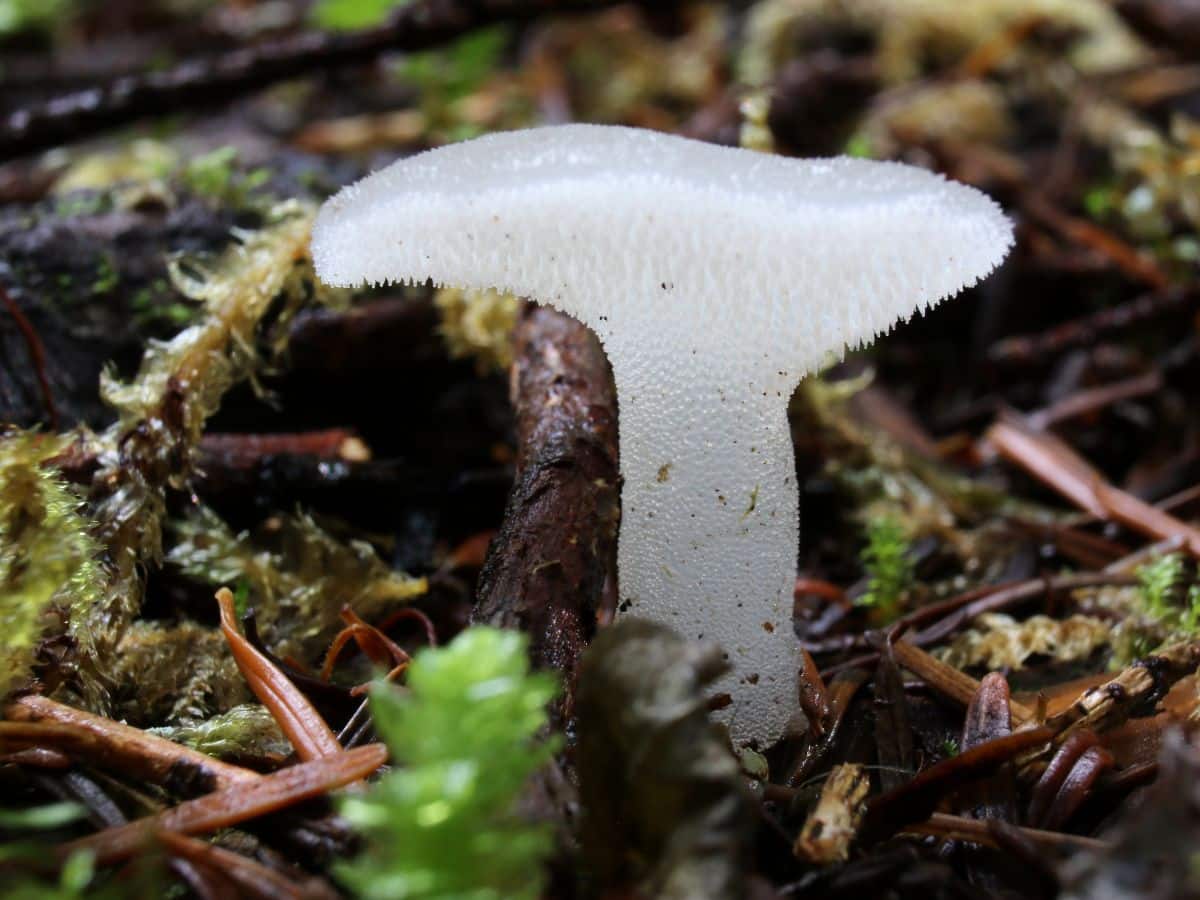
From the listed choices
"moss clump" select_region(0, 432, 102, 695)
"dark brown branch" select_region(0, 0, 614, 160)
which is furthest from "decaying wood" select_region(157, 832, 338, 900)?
"dark brown branch" select_region(0, 0, 614, 160)

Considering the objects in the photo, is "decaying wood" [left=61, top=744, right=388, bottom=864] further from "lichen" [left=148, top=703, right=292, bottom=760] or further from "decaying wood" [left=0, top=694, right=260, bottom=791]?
"lichen" [left=148, top=703, right=292, bottom=760]

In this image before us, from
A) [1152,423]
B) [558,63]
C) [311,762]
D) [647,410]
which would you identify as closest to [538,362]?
[647,410]

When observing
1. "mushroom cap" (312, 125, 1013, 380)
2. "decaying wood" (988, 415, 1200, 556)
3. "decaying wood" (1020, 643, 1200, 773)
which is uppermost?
"mushroom cap" (312, 125, 1013, 380)

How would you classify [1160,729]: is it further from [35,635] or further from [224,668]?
[35,635]

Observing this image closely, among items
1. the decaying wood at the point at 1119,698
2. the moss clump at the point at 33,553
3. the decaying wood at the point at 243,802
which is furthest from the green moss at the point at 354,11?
the decaying wood at the point at 1119,698

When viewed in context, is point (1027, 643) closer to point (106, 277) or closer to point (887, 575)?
point (887, 575)

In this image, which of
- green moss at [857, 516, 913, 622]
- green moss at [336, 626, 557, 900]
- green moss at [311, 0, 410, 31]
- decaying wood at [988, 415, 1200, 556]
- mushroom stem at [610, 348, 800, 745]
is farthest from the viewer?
green moss at [311, 0, 410, 31]
